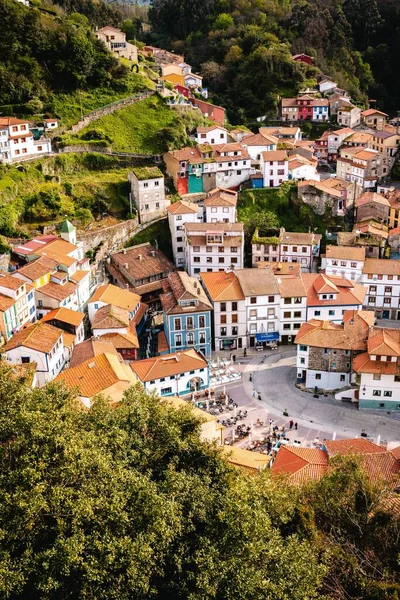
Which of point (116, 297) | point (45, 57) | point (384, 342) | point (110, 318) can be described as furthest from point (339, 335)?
point (45, 57)

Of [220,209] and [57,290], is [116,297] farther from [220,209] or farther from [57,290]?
[220,209]

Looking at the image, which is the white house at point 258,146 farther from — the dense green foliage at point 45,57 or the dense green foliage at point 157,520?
the dense green foliage at point 157,520

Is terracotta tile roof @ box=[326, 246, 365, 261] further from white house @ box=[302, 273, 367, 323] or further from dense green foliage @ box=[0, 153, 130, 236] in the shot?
dense green foliage @ box=[0, 153, 130, 236]

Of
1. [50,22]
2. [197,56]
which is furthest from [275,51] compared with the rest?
[50,22]

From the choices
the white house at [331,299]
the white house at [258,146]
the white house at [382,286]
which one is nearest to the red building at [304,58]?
the white house at [258,146]

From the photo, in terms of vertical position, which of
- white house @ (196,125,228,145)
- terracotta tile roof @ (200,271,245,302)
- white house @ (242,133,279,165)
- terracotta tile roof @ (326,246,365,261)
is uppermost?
white house @ (196,125,228,145)

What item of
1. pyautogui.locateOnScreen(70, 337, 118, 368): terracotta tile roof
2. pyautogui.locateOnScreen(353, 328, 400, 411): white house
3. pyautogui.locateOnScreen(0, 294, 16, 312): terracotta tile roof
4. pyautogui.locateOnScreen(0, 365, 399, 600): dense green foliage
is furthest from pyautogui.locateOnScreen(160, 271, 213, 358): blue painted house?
pyautogui.locateOnScreen(0, 365, 399, 600): dense green foliage

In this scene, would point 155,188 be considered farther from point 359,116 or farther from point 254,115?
point 359,116
